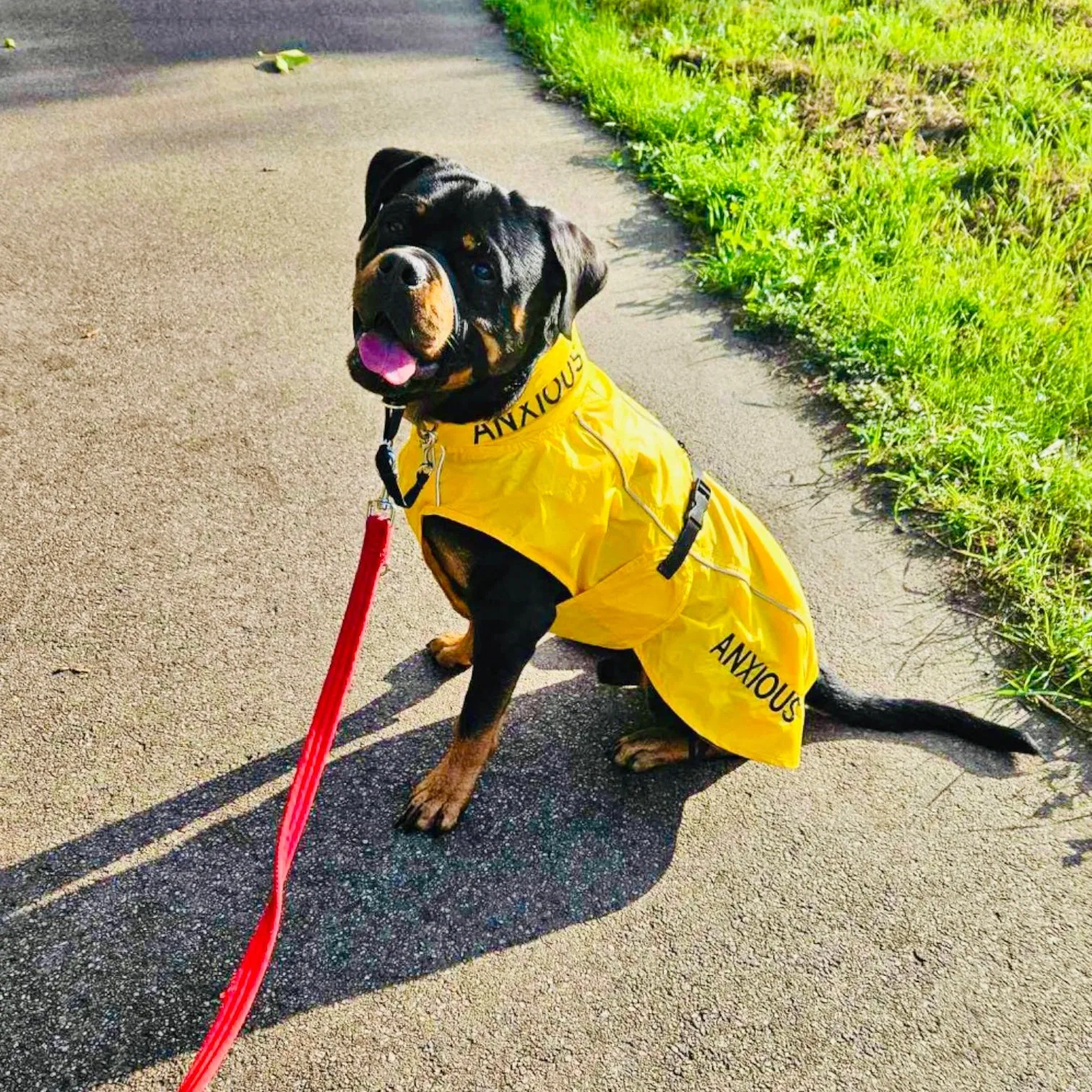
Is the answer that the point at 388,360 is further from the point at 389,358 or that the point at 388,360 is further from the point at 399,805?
the point at 399,805

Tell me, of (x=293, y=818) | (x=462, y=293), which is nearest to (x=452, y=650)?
(x=293, y=818)

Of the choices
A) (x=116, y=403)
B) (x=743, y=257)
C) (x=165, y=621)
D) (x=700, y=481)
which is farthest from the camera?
(x=743, y=257)

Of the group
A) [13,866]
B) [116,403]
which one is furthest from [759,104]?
[13,866]

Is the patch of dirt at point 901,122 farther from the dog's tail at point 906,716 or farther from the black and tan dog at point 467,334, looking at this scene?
the black and tan dog at point 467,334

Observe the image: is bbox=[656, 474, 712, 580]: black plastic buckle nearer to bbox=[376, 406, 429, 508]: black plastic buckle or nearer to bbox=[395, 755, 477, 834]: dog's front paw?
bbox=[376, 406, 429, 508]: black plastic buckle

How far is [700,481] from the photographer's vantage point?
2840 millimetres

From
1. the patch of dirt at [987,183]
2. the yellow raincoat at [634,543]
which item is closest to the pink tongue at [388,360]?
the yellow raincoat at [634,543]

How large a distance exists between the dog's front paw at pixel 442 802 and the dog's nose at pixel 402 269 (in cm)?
134

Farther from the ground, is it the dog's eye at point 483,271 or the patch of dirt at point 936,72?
the dog's eye at point 483,271

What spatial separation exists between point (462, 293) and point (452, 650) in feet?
4.20

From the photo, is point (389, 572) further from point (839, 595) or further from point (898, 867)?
point (898, 867)

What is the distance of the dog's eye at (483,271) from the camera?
2.48m

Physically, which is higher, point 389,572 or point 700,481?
point 700,481

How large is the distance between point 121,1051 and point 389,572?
1.83 m
